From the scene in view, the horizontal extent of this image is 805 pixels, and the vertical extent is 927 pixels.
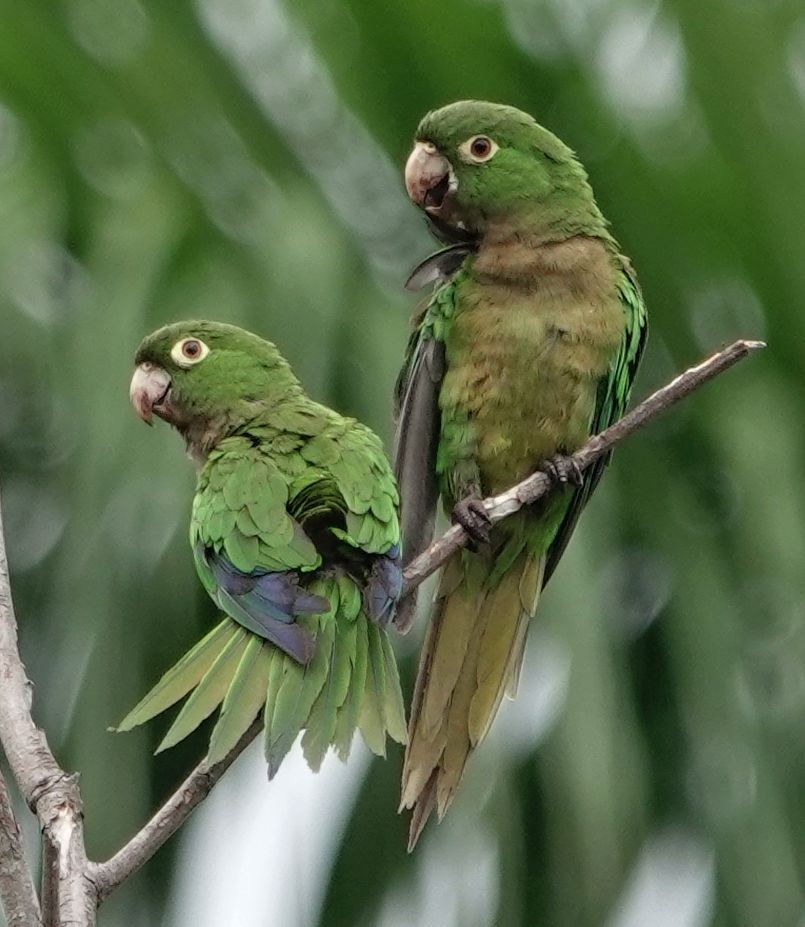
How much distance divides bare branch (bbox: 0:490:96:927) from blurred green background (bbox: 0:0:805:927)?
1.17 meters

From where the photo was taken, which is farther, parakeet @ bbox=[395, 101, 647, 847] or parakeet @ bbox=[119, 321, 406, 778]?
parakeet @ bbox=[395, 101, 647, 847]

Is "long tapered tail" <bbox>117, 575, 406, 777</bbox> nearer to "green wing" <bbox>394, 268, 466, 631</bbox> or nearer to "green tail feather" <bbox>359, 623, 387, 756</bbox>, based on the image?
"green tail feather" <bbox>359, 623, 387, 756</bbox>

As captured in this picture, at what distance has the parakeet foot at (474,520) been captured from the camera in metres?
2.74

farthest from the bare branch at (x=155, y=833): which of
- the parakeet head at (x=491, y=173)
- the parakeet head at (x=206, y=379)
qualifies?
the parakeet head at (x=491, y=173)

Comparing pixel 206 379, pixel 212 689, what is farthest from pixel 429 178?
pixel 212 689

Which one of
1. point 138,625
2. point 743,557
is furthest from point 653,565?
point 138,625

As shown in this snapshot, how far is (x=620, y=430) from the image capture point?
2426 mm

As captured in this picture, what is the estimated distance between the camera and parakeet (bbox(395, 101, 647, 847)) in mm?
2906

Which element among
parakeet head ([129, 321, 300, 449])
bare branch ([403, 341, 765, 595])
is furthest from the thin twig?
parakeet head ([129, 321, 300, 449])

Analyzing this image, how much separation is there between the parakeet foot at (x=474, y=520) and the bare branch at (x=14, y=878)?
1.17m

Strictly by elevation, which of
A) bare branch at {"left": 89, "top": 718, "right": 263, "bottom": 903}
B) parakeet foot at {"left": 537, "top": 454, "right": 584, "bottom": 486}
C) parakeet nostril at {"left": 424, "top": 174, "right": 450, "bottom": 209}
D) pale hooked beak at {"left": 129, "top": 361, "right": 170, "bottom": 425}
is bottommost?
bare branch at {"left": 89, "top": 718, "right": 263, "bottom": 903}

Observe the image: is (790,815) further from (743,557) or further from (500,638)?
(500,638)

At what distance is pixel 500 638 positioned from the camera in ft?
9.89

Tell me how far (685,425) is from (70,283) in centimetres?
137
